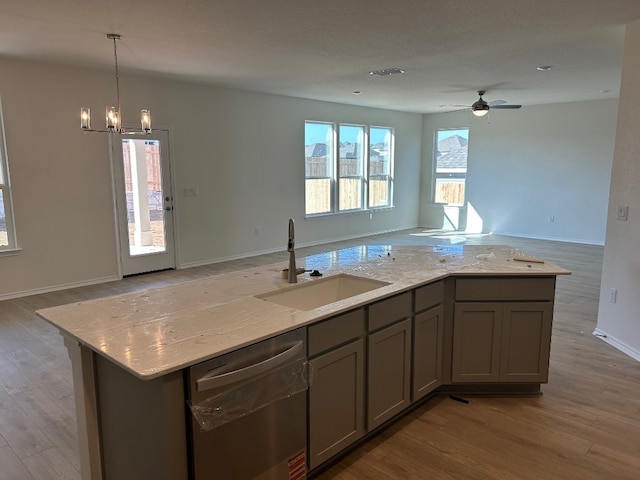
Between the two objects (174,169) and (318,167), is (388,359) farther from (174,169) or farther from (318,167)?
(318,167)

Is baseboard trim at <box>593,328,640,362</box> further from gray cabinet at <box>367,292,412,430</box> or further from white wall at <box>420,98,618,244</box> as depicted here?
white wall at <box>420,98,618,244</box>

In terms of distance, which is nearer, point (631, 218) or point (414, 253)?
point (414, 253)

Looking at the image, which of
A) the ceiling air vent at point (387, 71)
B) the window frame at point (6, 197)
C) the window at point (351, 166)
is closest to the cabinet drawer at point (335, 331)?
the ceiling air vent at point (387, 71)

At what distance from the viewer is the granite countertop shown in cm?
160

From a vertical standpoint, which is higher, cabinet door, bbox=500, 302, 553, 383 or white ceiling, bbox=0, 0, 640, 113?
white ceiling, bbox=0, 0, 640, 113

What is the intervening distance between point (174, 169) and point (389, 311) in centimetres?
476

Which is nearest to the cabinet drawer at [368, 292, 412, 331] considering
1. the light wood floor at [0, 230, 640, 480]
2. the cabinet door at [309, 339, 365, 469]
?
the cabinet door at [309, 339, 365, 469]

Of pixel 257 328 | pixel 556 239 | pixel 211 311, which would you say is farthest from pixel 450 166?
pixel 257 328

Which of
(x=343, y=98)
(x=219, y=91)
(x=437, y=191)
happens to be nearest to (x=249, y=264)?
(x=219, y=91)

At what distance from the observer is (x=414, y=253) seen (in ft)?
11.1

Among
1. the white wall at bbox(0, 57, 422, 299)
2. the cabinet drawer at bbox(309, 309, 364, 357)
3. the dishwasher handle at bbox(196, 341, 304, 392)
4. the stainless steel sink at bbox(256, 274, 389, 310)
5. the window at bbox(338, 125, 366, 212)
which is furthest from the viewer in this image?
the window at bbox(338, 125, 366, 212)

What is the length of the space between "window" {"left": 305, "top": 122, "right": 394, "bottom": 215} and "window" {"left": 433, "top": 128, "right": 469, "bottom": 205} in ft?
4.27

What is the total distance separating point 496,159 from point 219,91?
19.5ft

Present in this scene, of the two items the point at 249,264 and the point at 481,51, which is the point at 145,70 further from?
the point at 481,51
